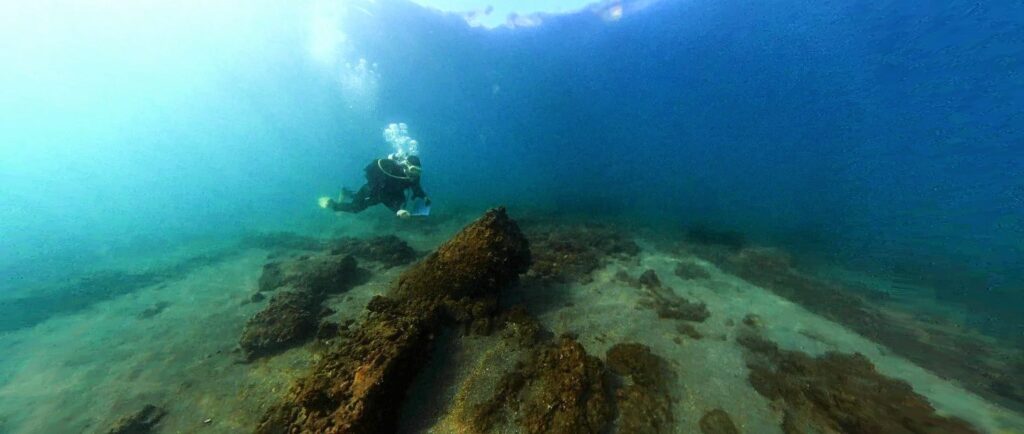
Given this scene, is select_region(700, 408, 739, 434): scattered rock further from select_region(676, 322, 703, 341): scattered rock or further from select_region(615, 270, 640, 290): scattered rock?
select_region(615, 270, 640, 290): scattered rock

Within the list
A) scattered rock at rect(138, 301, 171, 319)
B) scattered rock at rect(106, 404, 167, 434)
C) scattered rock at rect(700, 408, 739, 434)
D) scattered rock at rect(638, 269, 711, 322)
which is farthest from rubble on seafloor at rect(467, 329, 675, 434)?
scattered rock at rect(138, 301, 171, 319)

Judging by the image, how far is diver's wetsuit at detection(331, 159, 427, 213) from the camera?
10406mm

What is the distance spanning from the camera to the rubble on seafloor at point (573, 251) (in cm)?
883

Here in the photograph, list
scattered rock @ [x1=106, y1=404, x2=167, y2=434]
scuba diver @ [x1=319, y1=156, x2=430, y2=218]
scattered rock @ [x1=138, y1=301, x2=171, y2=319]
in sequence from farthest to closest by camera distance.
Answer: scuba diver @ [x1=319, y1=156, x2=430, y2=218]
scattered rock @ [x1=138, y1=301, x2=171, y2=319]
scattered rock @ [x1=106, y1=404, x2=167, y2=434]

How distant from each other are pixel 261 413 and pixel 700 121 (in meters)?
87.7

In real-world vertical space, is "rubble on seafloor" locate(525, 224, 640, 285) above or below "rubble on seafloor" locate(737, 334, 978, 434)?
above

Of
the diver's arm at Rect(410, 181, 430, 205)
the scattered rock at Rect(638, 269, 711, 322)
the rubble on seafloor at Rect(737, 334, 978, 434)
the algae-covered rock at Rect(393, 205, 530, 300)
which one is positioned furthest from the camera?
the diver's arm at Rect(410, 181, 430, 205)

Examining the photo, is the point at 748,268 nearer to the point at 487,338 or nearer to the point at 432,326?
the point at 487,338

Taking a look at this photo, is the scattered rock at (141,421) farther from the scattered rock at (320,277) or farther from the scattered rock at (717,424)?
the scattered rock at (717,424)

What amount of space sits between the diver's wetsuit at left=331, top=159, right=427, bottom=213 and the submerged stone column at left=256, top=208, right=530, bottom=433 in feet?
13.5

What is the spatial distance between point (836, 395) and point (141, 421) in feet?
33.2

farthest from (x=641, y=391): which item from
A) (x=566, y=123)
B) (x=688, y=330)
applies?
(x=566, y=123)

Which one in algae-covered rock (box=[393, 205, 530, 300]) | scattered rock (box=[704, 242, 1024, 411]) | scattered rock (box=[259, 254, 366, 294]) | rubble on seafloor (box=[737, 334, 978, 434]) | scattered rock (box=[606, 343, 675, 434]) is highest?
algae-covered rock (box=[393, 205, 530, 300])

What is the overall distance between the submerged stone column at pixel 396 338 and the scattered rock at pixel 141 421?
232 cm
